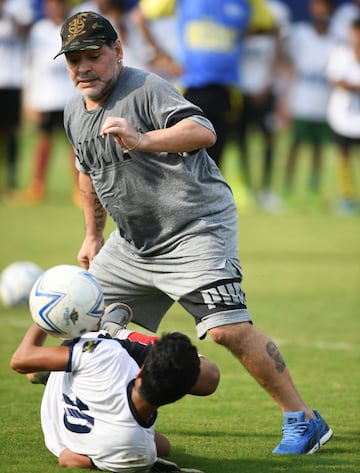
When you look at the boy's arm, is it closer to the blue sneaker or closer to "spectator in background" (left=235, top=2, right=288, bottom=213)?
the blue sneaker

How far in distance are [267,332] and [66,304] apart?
4.11m

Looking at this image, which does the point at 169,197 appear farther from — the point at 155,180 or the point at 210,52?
the point at 210,52

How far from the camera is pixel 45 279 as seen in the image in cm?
539

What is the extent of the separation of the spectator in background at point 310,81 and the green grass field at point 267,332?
1578 mm

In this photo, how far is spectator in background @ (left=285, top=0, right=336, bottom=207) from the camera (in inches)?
734

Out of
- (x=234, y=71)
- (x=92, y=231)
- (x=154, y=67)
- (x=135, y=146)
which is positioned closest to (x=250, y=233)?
(x=234, y=71)

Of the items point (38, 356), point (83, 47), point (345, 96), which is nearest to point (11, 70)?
point (345, 96)

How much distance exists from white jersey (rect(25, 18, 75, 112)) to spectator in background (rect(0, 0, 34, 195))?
25 centimetres

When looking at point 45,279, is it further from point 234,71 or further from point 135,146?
point 234,71

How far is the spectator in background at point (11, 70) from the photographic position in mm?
18469

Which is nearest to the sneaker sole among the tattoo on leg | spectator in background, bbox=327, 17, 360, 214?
the tattoo on leg

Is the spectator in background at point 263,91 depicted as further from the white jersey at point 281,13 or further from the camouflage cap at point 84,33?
the camouflage cap at point 84,33

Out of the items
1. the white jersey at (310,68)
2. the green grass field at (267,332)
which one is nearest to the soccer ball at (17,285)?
the green grass field at (267,332)

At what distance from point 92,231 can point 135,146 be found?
46.6 inches
